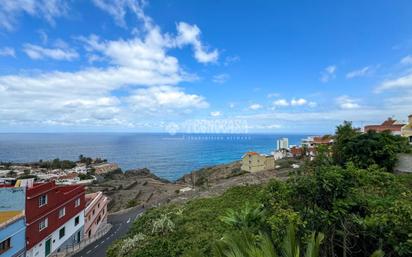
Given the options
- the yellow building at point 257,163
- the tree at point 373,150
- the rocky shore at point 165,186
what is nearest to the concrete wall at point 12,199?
the rocky shore at point 165,186

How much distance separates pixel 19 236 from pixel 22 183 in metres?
3.61

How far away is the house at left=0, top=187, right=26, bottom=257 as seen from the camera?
37.6ft

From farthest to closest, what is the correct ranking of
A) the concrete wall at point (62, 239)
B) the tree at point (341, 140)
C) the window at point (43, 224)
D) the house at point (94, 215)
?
the house at point (94, 215)
the tree at point (341, 140)
the window at point (43, 224)
the concrete wall at point (62, 239)

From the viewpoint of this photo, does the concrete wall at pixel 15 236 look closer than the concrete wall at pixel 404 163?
Yes

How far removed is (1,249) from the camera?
11125mm

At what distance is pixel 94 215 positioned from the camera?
71.9 feet

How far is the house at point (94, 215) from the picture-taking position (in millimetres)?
20391

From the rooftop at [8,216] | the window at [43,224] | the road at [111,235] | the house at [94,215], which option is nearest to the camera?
the rooftop at [8,216]

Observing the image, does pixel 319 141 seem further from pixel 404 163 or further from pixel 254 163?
pixel 404 163

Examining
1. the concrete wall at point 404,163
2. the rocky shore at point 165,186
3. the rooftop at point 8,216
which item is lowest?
the rocky shore at point 165,186

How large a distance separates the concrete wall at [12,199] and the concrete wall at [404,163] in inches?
885

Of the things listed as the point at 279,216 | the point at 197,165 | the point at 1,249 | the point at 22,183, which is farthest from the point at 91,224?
the point at 197,165

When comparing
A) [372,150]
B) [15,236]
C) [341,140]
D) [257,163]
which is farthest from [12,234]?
[257,163]

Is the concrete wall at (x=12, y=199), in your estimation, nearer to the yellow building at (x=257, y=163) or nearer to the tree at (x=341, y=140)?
the tree at (x=341, y=140)
